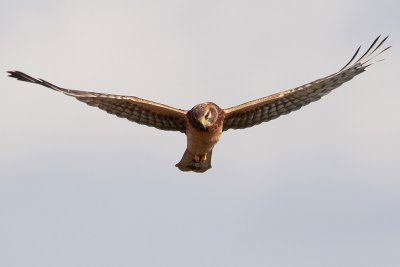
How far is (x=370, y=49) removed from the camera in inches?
1056

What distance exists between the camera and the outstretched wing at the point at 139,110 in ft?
84.4

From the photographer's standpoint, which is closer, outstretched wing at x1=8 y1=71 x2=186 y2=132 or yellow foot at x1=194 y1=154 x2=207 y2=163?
outstretched wing at x1=8 y1=71 x2=186 y2=132

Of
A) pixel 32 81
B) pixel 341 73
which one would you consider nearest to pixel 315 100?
pixel 341 73

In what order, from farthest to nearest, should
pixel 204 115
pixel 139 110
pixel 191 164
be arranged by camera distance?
pixel 139 110, pixel 191 164, pixel 204 115

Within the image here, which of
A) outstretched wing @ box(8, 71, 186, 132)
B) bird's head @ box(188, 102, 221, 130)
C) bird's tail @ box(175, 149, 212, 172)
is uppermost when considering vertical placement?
outstretched wing @ box(8, 71, 186, 132)

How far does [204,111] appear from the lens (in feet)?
83.7

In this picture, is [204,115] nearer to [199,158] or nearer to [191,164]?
[199,158]

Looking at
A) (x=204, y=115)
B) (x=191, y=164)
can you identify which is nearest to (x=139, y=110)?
(x=191, y=164)

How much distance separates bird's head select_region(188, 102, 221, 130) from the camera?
25359mm

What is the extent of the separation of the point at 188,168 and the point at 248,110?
1697 millimetres

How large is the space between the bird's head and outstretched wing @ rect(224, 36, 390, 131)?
860 millimetres

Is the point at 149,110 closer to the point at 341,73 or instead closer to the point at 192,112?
the point at 192,112

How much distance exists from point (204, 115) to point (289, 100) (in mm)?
2507

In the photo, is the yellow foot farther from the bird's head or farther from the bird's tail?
the bird's head
